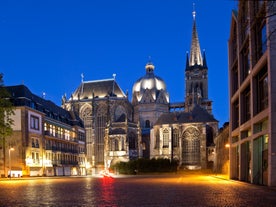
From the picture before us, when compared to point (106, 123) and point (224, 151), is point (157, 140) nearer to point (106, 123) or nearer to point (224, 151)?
point (106, 123)

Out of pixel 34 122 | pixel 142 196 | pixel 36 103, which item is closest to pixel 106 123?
pixel 36 103

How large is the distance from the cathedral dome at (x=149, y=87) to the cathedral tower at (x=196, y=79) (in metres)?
8.40

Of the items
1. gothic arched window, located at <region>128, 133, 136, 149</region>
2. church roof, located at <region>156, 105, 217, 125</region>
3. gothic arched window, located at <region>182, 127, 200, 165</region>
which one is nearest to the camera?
gothic arched window, located at <region>182, 127, 200, 165</region>

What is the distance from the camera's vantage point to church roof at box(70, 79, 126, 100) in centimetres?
13562

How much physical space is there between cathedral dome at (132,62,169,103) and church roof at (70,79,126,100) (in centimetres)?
588

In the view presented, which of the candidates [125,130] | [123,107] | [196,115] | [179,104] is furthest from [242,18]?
[179,104]

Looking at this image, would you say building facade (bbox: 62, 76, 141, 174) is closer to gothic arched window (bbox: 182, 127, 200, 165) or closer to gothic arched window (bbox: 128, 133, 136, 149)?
gothic arched window (bbox: 128, 133, 136, 149)

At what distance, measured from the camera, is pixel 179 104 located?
14388cm

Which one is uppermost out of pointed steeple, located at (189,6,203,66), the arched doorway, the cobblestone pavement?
pointed steeple, located at (189,6,203,66)

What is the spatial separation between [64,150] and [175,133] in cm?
3109

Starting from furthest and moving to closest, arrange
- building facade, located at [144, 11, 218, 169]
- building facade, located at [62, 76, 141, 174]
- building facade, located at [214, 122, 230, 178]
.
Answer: building facade, located at [62, 76, 141, 174] < building facade, located at [144, 11, 218, 169] < building facade, located at [214, 122, 230, 178]

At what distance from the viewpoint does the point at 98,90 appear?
137m

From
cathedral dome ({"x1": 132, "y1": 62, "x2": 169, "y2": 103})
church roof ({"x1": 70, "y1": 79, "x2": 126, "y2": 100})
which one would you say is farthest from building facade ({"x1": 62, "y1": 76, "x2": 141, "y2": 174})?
cathedral dome ({"x1": 132, "y1": 62, "x2": 169, "y2": 103})

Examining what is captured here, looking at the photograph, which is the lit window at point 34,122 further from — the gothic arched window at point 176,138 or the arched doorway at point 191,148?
the arched doorway at point 191,148
